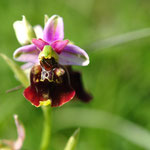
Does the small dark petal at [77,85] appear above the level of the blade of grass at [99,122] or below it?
above

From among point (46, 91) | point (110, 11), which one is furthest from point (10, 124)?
point (110, 11)

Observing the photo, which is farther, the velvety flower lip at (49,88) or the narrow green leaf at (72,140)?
the narrow green leaf at (72,140)

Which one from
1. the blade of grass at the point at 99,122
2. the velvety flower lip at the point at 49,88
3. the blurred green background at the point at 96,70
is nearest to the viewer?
the velvety flower lip at the point at 49,88

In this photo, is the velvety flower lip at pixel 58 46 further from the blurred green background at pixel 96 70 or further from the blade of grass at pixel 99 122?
the blade of grass at pixel 99 122

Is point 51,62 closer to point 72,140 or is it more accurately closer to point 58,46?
point 58,46

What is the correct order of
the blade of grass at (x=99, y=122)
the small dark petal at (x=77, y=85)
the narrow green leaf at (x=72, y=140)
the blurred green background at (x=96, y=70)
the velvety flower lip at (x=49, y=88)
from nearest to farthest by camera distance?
the velvety flower lip at (x=49, y=88) → the narrow green leaf at (x=72, y=140) → the small dark petal at (x=77, y=85) → the blade of grass at (x=99, y=122) → the blurred green background at (x=96, y=70)

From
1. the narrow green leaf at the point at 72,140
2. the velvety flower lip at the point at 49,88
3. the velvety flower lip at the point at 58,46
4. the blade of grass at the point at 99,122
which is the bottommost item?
the blade of grass at the point at 99,122

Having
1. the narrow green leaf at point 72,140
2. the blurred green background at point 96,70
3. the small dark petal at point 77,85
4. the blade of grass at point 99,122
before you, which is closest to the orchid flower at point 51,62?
the small dark petal at point 77,85

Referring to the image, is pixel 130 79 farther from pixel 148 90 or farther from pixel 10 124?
pixel 10 124
